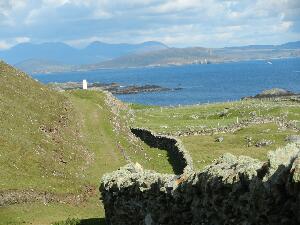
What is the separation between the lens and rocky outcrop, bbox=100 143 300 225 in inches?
588

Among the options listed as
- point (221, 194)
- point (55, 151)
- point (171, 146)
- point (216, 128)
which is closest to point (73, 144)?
point (55, 151)

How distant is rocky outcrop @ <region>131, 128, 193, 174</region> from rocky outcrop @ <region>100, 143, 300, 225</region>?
22.4m

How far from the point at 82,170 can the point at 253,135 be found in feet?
98.9

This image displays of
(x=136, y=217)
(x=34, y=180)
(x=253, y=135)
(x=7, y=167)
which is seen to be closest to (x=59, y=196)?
(x=34, y=180)

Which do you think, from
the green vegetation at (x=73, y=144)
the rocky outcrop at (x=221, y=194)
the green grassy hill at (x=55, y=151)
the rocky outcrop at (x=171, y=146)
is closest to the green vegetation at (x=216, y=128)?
the green vegetation at (x=73, y=144)

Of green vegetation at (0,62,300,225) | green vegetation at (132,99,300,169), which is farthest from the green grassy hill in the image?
green vegetation at (132,99,300,169)

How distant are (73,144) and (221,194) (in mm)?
41758

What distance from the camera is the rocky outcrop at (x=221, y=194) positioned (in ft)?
49.0

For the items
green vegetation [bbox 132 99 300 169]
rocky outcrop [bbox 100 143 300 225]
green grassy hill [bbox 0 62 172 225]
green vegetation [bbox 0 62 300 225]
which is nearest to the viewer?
rocky outcrop [bbox 100 143 300 225]

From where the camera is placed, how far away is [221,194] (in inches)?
745

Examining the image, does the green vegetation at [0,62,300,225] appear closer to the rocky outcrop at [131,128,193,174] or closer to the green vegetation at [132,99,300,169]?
the green vegetation at [132,99,300,169]

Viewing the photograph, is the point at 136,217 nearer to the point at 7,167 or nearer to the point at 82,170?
the point at 7,167

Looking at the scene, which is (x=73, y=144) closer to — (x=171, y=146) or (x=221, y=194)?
(x=171, y=146)

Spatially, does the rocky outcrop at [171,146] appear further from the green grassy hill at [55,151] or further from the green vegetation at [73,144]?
the green grassy hill at [55,151]
